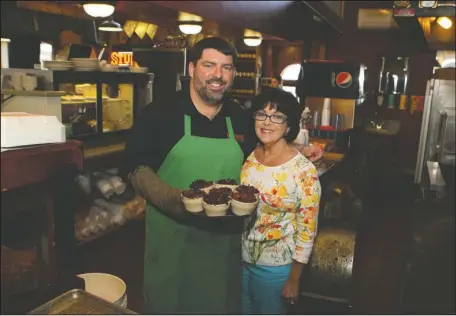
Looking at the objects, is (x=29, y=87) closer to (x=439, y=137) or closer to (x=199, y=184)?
(x=199, y=184)

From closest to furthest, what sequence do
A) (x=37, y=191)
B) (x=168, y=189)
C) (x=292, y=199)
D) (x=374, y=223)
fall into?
(x=37, y=191), (x=168, y=189), (x=292, y=199), (x=374, y=223)

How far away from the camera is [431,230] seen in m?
3.55

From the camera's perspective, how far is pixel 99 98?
2039 millimetres

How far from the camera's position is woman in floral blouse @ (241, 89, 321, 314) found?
1.79 metres

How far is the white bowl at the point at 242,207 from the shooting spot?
1.58 meters

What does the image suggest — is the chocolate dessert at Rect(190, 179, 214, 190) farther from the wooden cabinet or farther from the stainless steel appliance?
the stainless steel appliance

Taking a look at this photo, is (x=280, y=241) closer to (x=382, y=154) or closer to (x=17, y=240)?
(x=17, y=240)

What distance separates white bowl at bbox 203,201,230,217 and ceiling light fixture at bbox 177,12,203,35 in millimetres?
978

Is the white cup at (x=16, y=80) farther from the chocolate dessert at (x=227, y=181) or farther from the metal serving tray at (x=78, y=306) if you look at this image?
the chocolate dessert at (x=227, y=181)

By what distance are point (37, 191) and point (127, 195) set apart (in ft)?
7.80

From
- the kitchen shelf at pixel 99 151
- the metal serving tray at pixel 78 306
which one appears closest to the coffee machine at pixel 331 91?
the kitchen shelf at pixel 99 151

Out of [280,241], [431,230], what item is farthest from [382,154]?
[280,241]

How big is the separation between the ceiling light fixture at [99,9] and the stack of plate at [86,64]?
0.60 ft

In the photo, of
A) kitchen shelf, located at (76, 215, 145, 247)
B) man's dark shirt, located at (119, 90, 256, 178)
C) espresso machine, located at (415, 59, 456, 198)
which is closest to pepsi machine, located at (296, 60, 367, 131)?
espresso machine, located at (415, 59, 456, 198)
